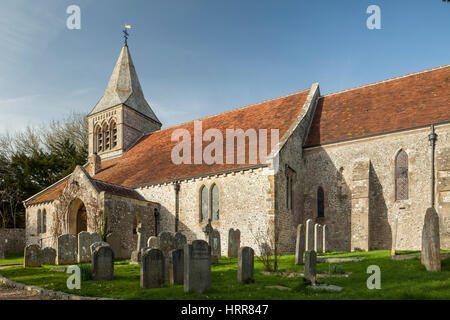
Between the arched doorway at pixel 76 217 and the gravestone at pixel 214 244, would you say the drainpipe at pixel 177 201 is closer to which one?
the arched doorway at pixel 76 217

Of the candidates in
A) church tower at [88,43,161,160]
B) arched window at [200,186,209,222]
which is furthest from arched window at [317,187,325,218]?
church tower at [88,43,161,160]

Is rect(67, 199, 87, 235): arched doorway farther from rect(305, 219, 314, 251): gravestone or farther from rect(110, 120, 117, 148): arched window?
rect(305, 219, 314, 251): gravestone

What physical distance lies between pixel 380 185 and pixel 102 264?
12.8 metres

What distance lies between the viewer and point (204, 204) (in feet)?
64.5

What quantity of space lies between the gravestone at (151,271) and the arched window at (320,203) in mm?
11624

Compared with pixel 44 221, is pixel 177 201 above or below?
above

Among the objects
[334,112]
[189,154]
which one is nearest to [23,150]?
[189,154]

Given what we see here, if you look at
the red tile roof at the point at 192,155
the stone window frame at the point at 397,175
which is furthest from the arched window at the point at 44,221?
the stone window frame at the point at 397,175

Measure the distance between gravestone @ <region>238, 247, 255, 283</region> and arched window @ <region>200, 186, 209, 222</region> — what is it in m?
10.1

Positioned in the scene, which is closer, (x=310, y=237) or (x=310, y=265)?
(x=310, y=265)

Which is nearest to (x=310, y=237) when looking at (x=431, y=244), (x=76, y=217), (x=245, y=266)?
(x=431, y=244)

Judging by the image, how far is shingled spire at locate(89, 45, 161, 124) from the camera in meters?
30.7

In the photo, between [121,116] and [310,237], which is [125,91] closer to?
[121,116]

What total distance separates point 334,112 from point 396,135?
433 cm
